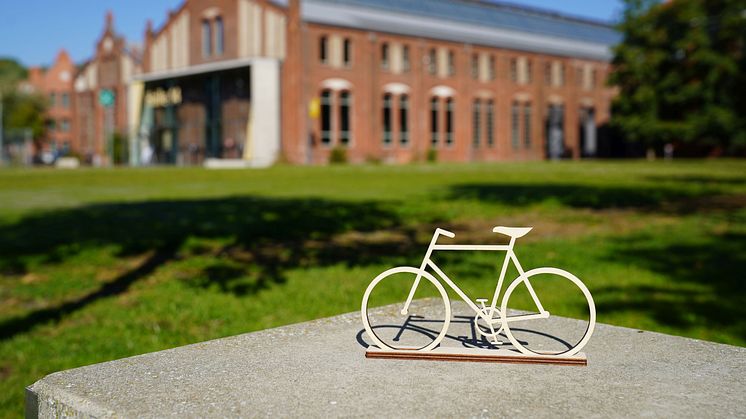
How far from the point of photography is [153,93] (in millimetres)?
60781

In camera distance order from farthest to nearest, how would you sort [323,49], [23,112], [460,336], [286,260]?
[23,112] < [323,49] < [286,260] < [460,336]

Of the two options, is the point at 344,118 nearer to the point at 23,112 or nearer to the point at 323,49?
the point at 323,49

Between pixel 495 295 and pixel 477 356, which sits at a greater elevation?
pixel 495 295

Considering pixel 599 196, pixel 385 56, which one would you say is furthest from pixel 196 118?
pixel 599 196

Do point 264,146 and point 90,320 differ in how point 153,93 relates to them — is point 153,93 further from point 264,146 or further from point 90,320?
point 90,320

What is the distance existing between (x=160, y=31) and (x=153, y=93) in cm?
541

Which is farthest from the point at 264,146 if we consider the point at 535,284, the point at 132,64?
the point at 535,284

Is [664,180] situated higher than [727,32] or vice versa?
[727,32]

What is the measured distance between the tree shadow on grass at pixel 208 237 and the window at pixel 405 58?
128 ft

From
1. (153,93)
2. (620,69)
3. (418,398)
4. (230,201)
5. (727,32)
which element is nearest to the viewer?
(418,398)

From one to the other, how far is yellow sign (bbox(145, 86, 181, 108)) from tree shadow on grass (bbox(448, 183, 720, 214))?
41308 mm

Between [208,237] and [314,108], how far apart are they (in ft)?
125

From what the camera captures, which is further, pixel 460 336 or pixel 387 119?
pixel 387 119

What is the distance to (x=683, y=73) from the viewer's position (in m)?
52.9
